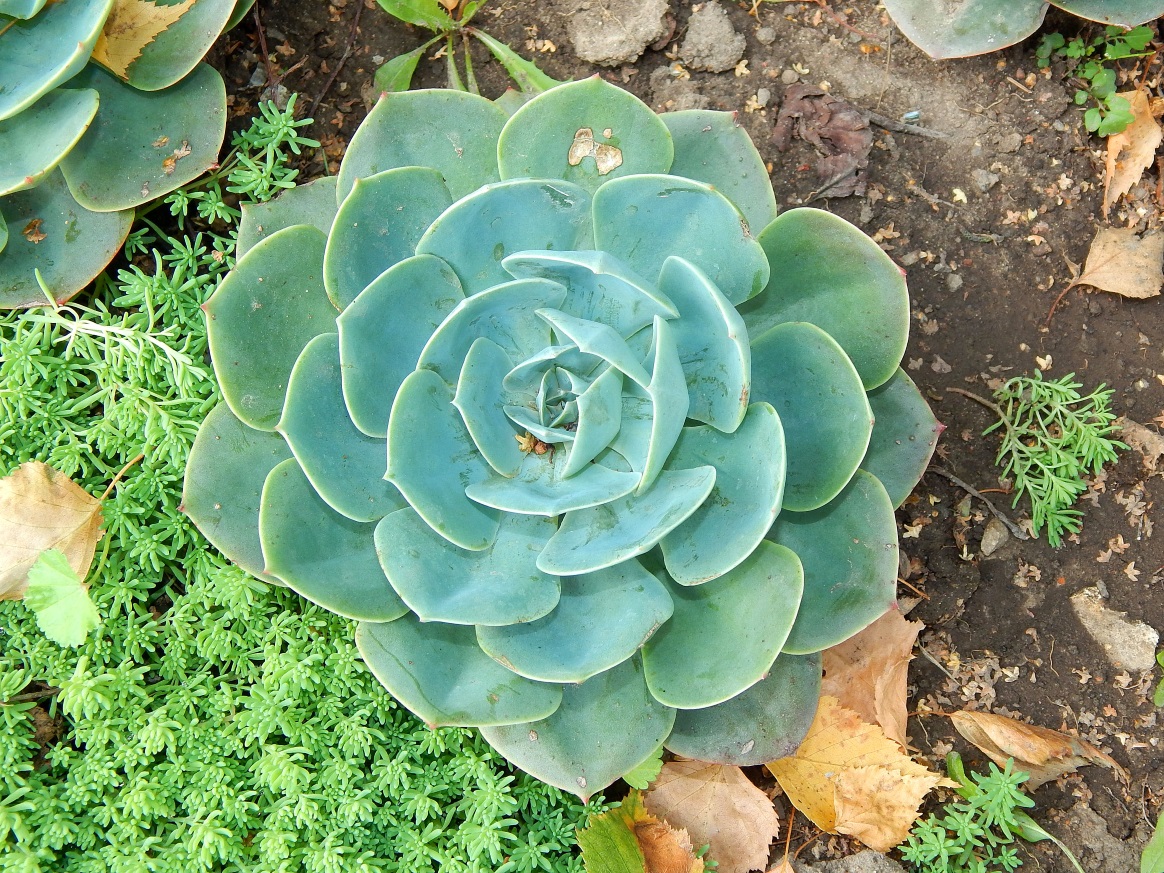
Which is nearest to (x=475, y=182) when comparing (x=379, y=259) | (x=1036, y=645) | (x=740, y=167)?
(x=379, y=259)

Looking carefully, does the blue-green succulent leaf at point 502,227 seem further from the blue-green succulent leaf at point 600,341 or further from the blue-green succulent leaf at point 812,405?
the blue-green succulent leaf at point 812,405

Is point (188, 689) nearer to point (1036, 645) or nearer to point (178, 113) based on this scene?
point (178, 113)

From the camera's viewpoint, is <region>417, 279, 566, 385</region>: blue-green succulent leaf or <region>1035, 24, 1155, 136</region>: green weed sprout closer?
<region>417, 279, 566, 385</region>: blue-green succulent leaf

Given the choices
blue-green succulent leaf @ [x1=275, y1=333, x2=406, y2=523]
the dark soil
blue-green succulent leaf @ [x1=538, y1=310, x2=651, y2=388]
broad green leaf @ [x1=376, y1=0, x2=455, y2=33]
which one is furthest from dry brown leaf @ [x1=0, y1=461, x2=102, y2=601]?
broad green leaf @ [x1=376, y1=0, x2=455, y2=33]

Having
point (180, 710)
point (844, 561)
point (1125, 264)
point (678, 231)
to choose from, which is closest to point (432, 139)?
point (678, 231)

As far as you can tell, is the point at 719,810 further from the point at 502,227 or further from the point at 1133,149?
the point at 1133,149

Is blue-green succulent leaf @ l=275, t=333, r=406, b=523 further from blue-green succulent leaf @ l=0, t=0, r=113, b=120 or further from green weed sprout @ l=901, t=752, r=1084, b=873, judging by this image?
green weed sprout @ l=901, t=752, r=1084, b=873

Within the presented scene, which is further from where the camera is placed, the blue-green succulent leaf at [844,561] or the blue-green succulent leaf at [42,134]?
the blue-green succulent leaf at [42,134]

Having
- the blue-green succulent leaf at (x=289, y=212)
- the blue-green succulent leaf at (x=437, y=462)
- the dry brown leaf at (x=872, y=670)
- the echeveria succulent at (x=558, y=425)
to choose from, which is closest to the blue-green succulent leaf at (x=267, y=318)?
the echeveria succulent at (x=558, y=425)
